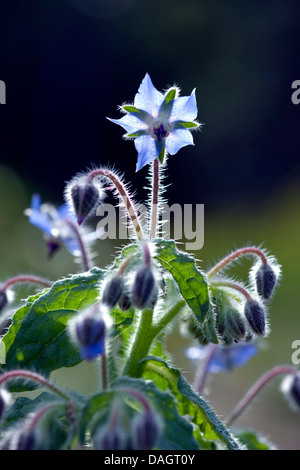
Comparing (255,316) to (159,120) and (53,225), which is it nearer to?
(159,120)

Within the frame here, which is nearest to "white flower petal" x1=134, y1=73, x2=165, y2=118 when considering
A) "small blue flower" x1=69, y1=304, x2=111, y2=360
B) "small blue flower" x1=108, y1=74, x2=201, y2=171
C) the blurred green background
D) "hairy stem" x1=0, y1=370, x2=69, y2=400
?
"small blue flower" x1=108, y1=74, x2=201, y2=171

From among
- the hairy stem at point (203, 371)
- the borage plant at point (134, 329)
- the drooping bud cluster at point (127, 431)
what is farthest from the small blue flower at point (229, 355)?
the drooping bud cluster at point (127, 431)

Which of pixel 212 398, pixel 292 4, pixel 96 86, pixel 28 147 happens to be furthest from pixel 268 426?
pixel 292 4

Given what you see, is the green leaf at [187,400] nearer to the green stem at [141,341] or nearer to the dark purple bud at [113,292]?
the green stem at [141,341]

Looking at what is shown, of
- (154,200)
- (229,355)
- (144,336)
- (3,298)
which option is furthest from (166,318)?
(229,355)

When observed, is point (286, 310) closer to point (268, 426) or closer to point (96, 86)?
point (268, 426)

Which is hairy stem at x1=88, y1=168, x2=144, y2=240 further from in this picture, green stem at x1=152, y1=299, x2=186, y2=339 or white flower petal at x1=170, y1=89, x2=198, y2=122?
white flower petal at x1=170, y1=89, x2=198, y2=122
